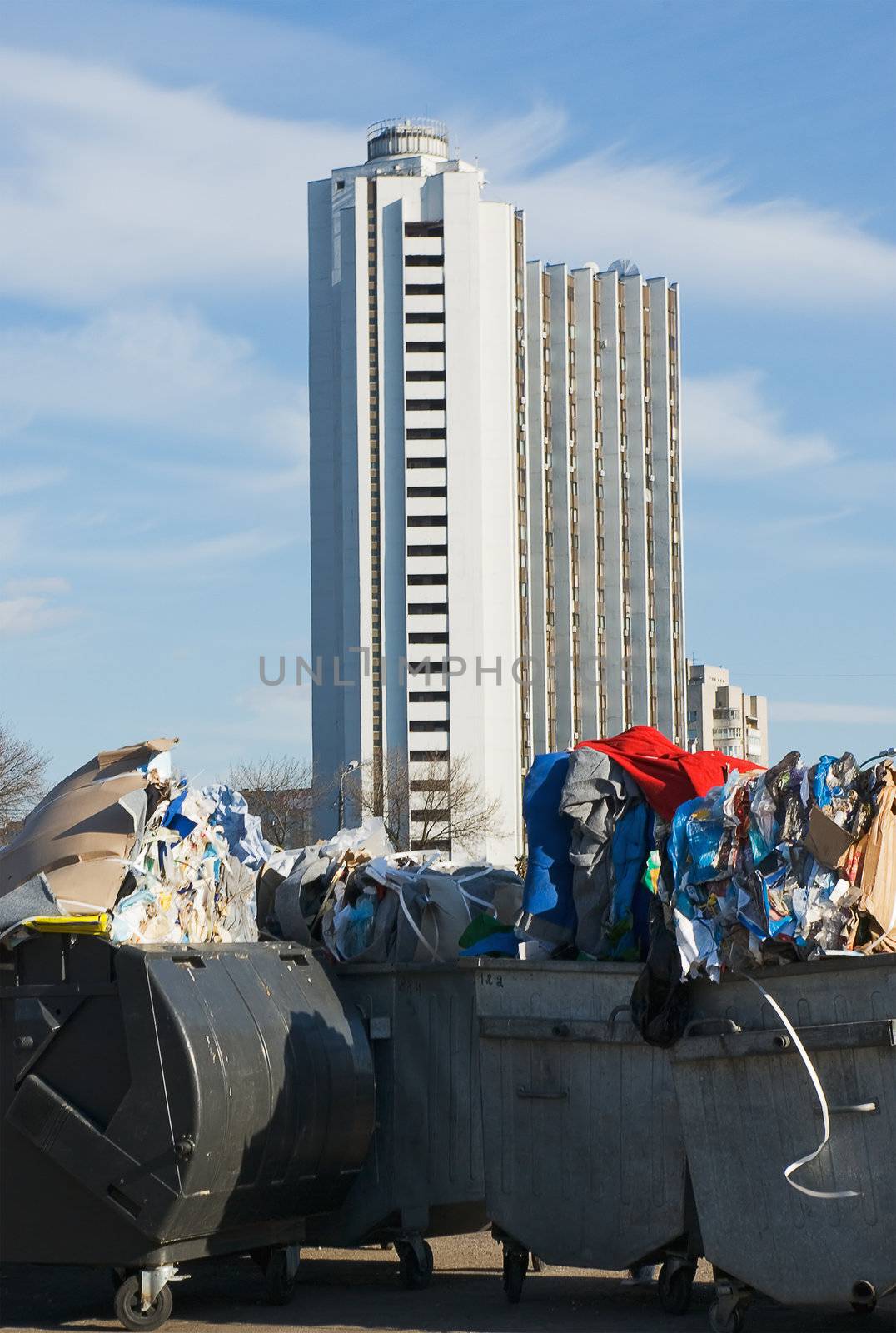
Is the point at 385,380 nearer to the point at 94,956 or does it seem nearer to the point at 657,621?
the point at 657,621

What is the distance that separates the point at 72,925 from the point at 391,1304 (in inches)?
85.1

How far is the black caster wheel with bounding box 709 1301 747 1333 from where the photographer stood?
6.77 meters

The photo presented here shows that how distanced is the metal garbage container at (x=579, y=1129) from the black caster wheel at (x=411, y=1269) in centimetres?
57

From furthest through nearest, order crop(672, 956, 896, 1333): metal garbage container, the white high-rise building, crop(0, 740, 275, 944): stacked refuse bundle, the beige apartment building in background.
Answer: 1. the beige apartment building in background
2. the white high-rise building
3. crop(0, 740, 275, 944): stacked refuse bundle
4. crop(672, 956, 896, 1333): metal garbage container

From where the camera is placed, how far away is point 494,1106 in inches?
307

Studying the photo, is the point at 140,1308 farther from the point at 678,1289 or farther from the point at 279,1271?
the point at 678,1289

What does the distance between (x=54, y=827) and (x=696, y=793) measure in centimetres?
273

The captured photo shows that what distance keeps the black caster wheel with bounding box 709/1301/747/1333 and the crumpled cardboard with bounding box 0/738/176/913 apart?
9.41 ft

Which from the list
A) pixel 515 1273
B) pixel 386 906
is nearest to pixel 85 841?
pixel 386 906

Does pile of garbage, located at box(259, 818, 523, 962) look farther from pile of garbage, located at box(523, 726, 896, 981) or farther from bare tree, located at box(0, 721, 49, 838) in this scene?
bare tree, located at box(0, 721, 49, 838)

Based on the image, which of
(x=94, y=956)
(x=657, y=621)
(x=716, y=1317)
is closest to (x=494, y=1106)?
(x=716, y=1317)

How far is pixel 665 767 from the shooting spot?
789 cm

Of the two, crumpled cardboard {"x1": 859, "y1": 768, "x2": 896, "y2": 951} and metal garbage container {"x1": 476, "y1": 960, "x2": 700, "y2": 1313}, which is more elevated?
crumpled cardboard {"x1": 859, "y1": 768, "x2": 896, "y2": 951}

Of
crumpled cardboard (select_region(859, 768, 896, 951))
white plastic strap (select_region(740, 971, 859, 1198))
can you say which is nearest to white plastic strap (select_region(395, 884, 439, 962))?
white plastic strap (select_region(740, 971, 859, 1198))
